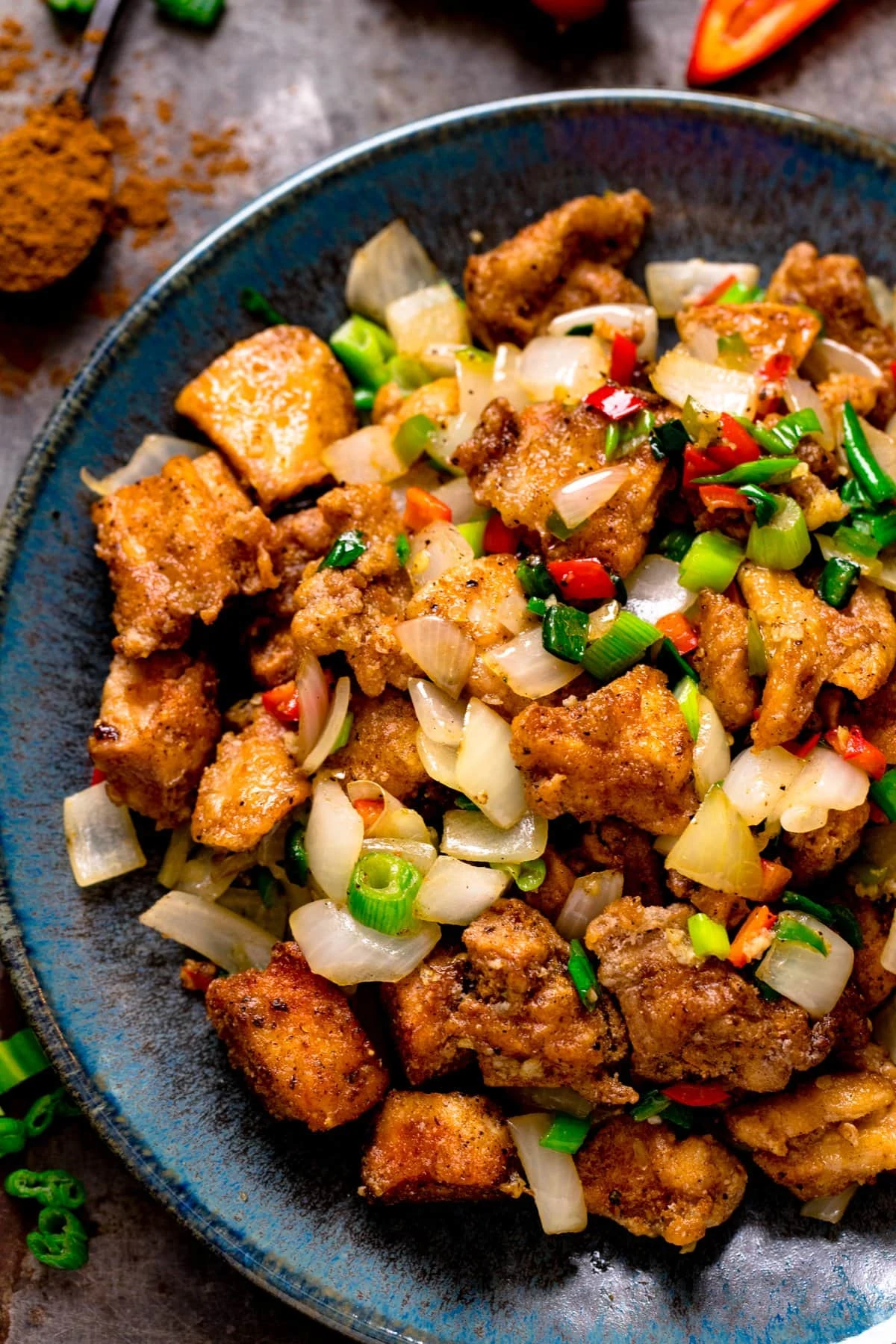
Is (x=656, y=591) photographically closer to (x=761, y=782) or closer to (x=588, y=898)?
(x=761, y=782)

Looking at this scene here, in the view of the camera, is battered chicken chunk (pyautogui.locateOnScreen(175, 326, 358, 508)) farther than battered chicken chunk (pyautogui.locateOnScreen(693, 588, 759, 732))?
Yes

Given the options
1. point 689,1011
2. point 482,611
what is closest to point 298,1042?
point 689,1011

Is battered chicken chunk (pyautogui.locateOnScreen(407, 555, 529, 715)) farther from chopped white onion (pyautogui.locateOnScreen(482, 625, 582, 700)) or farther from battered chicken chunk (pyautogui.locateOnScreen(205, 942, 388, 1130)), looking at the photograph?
battered chicken chunk (pyautogui.locateOnScreen(205, 942, 388, 1130))

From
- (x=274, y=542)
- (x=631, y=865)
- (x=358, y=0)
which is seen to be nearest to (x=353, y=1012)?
(x=631, y=865)

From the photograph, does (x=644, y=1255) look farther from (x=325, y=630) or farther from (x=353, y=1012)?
(x=325, y=630)

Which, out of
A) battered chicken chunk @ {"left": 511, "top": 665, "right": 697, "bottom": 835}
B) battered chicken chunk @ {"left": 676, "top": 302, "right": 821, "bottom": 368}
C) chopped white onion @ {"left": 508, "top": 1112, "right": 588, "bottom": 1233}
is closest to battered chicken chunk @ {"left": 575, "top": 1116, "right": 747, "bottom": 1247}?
chopped white onion @ {"left": 508, "top": 1112, "right": 588, "bottom": 1233}
